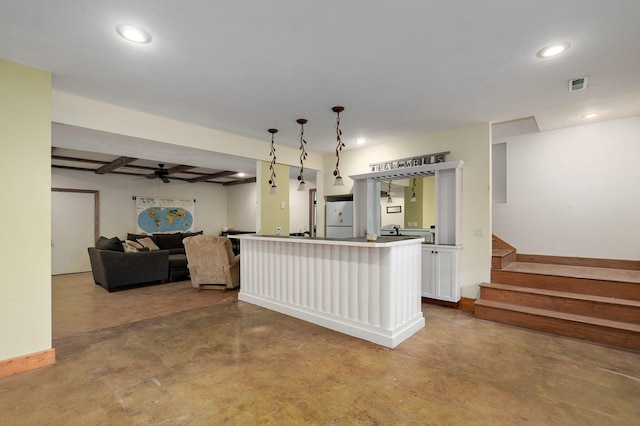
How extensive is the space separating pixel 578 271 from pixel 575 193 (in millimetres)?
1222

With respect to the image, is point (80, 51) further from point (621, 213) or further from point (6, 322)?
point (621, 213)

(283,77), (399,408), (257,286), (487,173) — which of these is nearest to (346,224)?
(257,286)

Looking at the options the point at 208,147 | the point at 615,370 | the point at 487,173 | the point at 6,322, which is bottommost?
the point at 615,370

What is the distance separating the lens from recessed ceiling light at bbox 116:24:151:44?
2.08 m

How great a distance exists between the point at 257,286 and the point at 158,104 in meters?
2.76

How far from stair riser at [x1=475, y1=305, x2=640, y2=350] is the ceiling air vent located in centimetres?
246

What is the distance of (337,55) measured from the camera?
2.45m

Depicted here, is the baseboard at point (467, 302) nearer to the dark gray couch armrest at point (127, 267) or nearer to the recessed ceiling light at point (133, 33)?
the recessed ceiling light at point (133, 33)

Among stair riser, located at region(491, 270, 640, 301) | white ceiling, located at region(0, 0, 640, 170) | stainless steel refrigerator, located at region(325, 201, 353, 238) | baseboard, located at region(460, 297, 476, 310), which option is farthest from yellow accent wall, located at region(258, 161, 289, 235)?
stair riser, located at region(491, 270, 640, 301)

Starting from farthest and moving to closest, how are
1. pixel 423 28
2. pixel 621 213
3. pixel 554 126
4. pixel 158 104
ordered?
pixel 554 126, pixel 621 213, pixel 158 104, pixel 423 28

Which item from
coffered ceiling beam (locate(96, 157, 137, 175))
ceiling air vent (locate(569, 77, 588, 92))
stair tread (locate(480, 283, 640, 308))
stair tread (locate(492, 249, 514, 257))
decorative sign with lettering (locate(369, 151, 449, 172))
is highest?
ceiling air vent (locate(569, 77, 588, 92))

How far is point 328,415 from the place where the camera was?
1947mm

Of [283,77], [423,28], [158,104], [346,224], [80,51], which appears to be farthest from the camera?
[346,224]

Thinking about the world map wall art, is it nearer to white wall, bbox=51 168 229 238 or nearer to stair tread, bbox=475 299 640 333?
white wall, bbox=51 168 229 238
